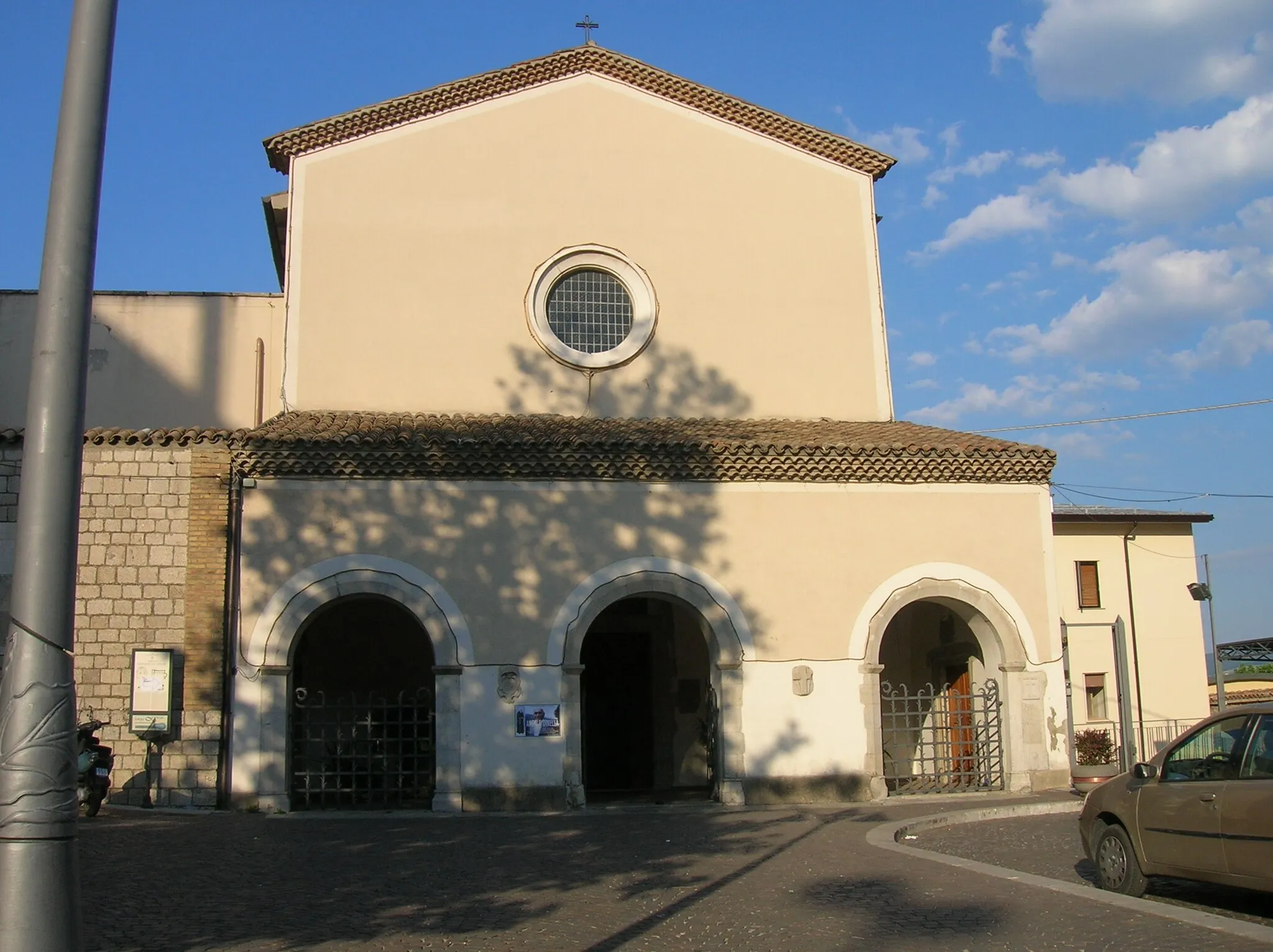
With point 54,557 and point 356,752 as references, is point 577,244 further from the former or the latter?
point 54,557

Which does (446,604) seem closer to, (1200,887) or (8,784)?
(1200,887)

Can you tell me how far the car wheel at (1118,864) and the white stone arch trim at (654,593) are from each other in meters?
6.94

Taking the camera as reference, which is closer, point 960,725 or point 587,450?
point 587,450

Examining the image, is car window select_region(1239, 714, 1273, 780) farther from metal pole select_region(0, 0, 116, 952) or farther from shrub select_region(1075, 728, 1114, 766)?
shrub select_region(1075, 728, 1114, 766)

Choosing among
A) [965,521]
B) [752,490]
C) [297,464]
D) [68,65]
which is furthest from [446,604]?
[68,65]

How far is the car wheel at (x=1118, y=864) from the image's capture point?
29.6 feet

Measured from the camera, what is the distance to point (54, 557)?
434 cm

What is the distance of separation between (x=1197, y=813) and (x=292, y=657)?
1079 centimetres

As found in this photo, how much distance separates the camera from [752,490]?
16531mm

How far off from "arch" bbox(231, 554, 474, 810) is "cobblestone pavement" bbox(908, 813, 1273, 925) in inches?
235

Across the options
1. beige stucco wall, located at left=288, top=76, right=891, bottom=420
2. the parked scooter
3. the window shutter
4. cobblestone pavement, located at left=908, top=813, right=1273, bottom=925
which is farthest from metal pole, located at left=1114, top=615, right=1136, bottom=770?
the window shutter

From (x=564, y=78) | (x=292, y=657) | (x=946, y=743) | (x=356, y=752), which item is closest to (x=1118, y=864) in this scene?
(x=946, y=743)

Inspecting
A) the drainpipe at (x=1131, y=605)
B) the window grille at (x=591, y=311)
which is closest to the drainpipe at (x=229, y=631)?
the window grille at (x=591, y=311)

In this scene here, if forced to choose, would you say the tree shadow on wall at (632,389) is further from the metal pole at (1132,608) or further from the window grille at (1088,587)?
the metal pole at (1132,608)
